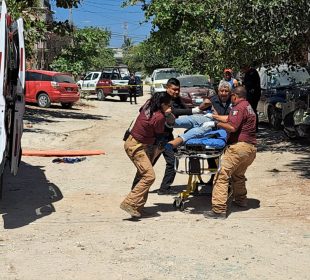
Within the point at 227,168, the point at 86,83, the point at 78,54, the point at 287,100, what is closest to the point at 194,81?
the point at 287,100

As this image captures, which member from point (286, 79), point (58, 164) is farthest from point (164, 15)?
point (58, 164)

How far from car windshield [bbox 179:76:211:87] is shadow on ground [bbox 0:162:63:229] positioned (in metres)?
13.7

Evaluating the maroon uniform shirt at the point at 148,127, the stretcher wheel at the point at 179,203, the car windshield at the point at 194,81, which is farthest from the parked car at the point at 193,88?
the maroon uniform shirt at the point at 148,127

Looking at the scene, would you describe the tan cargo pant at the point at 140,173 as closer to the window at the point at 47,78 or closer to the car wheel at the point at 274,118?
the car wheel at the point at 274,118

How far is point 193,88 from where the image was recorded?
22.3 m

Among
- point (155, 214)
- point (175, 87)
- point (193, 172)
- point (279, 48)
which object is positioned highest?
point (279, 48)

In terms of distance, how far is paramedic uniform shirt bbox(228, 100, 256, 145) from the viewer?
Result: 22.2 ft

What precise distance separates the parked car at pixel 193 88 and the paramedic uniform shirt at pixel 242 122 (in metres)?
13.8

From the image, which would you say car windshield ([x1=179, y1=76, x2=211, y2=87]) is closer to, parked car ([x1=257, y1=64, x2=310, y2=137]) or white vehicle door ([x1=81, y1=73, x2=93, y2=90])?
parked car ([x1=257, y1=64, x2=310, y2=137])

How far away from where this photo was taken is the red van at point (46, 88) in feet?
81.9

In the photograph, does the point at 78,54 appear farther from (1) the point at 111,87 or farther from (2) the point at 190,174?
(2) the point at 190,174

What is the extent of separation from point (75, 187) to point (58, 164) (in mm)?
2130

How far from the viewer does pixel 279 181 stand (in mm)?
8867

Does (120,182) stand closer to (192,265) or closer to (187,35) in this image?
(192,265)
